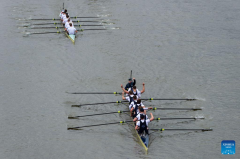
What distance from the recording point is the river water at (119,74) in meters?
12.0

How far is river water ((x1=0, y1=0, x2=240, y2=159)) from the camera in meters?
12.0

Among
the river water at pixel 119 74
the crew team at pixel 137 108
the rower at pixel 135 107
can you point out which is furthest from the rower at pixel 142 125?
the rower at pixel 135 107

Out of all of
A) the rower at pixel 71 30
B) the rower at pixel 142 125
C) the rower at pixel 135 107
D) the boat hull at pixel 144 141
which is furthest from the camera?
the rower at pixel 71 30

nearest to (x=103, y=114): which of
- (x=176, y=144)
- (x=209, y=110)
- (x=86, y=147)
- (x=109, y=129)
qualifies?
(x=109, y=129)

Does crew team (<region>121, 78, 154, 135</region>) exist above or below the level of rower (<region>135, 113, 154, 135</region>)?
above

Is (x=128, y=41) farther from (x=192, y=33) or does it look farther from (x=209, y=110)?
(x=209, y=110)

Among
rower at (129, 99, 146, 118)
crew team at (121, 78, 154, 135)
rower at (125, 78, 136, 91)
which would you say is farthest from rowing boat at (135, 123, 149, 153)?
rower at (125, 78, 136, 91)

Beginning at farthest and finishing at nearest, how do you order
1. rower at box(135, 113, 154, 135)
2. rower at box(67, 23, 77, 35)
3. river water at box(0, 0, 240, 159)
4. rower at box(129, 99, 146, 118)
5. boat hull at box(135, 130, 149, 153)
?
rower at box(67, 23, 77, 35), rower at box(129, 99, 146, 118), river water at box(0, 0, 240, 159), rower at box(135, 113, 154, 135), boat hull at box(135, 130, 149, 153)

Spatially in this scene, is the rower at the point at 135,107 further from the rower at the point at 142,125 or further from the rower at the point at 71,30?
the rower at the point at 71,30

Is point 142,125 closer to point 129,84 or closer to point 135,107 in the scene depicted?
point 135,107

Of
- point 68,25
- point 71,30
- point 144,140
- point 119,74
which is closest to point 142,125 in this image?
point 144,140

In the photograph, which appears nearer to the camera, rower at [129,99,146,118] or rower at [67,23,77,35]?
rower at [129,99,146,118]

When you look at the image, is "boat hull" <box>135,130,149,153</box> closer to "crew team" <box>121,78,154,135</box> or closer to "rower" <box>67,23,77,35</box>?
"crew team" <box>121,78,154,135</box>

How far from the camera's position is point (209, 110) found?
539 inches
